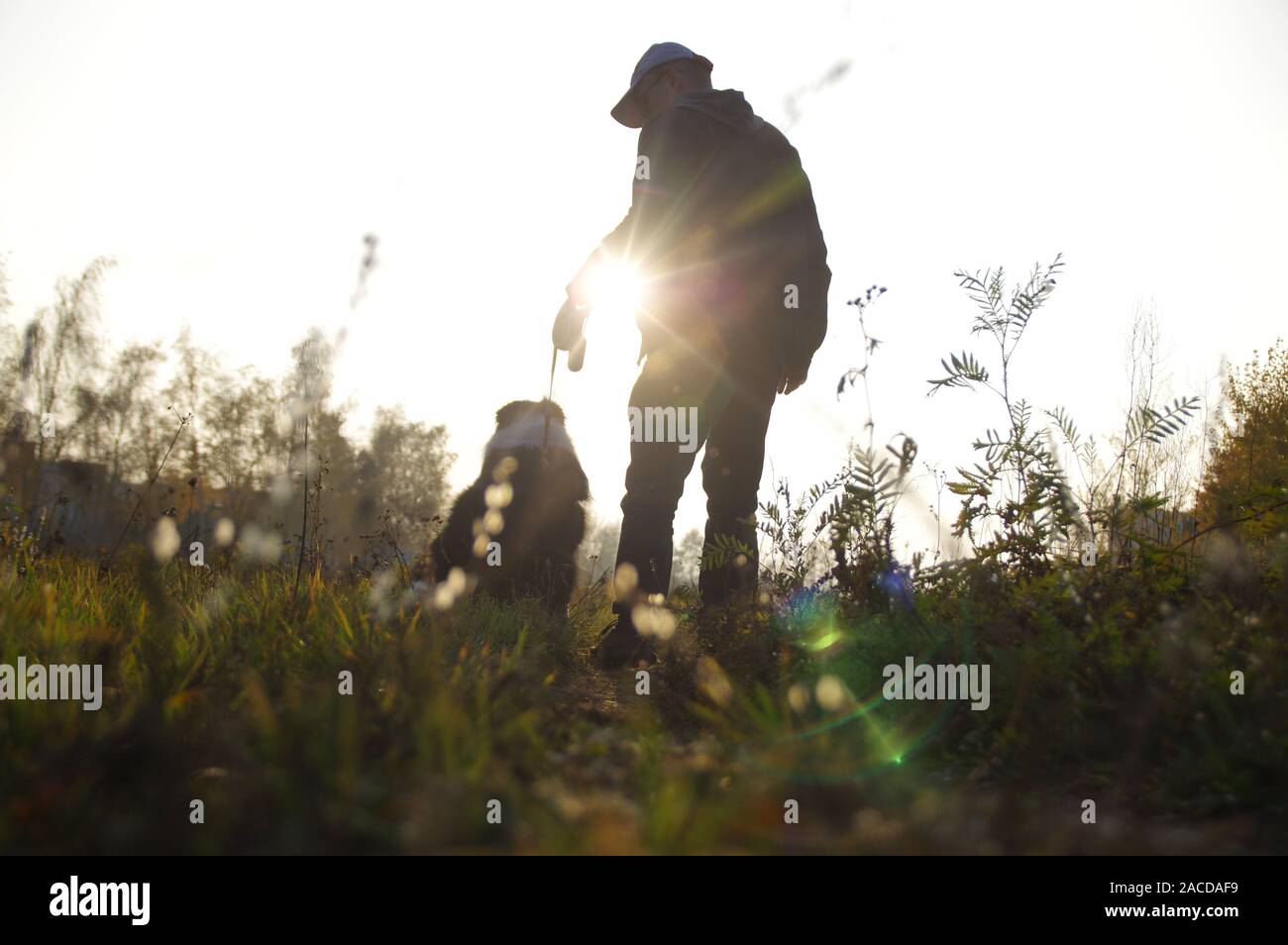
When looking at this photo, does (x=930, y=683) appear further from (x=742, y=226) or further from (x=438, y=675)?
(x=742, y=226)

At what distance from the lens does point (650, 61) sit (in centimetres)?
420

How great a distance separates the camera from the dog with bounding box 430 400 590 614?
206 inches

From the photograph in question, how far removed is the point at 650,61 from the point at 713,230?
101 cm

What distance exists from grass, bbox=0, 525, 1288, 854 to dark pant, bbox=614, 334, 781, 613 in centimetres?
83

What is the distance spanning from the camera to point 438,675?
201 cm

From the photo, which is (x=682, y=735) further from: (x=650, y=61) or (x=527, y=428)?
(x=527, y=428)

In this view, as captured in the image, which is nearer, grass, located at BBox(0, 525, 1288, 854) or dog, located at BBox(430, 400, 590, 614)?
grass, located at BBox(0, 525, 1288, 854)

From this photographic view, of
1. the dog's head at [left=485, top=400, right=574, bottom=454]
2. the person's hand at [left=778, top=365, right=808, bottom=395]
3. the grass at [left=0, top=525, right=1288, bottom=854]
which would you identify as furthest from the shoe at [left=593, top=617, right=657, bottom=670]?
the dog's head at [left=485, top=400, right=574, bottom=454]

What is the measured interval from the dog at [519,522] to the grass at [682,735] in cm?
225

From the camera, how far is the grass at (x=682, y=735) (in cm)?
125
